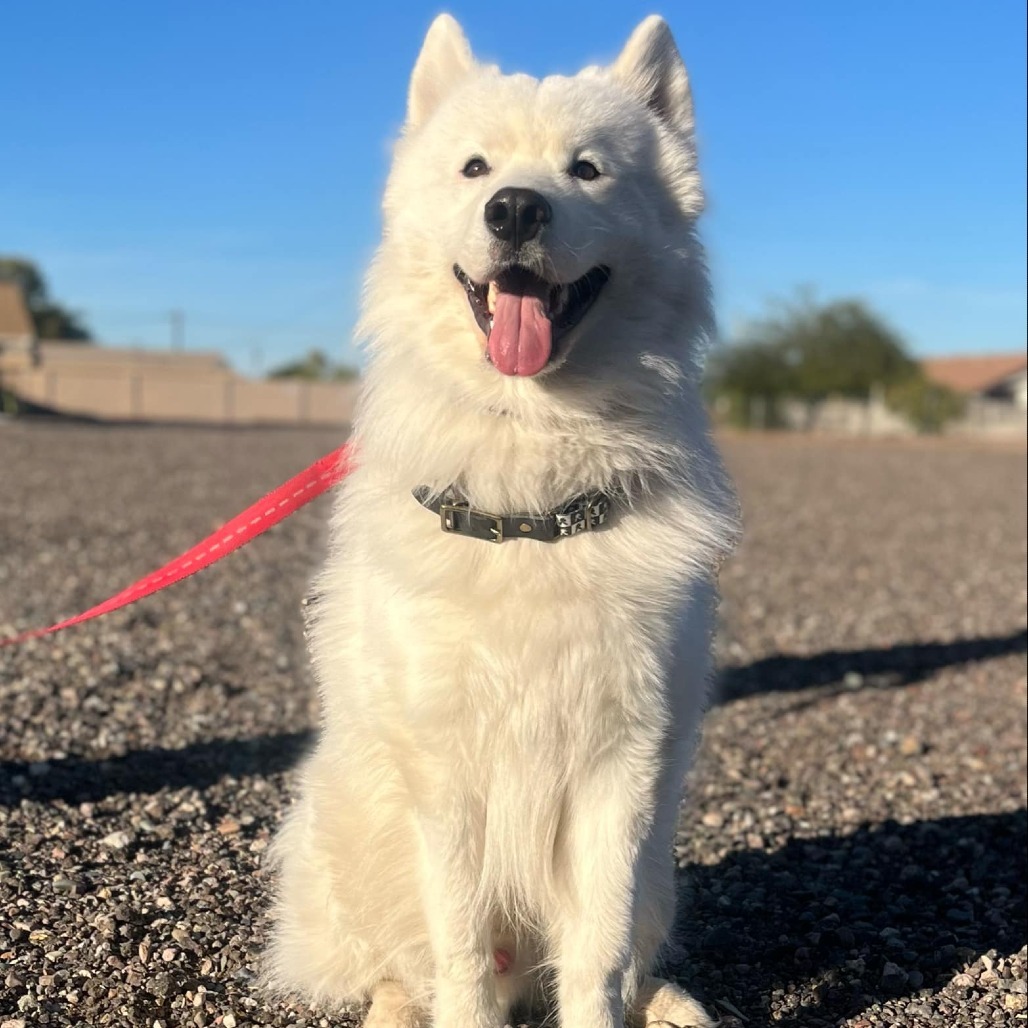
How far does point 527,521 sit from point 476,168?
3.06 ft

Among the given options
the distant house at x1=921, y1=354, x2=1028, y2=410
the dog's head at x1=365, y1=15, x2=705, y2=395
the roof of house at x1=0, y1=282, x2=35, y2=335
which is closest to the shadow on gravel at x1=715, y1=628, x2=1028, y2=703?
the dog's head at x1=365, y1=15, x2=705, y2=395

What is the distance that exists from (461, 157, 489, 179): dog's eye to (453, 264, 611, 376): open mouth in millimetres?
305

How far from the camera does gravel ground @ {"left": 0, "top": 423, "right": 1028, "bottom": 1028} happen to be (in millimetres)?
3432

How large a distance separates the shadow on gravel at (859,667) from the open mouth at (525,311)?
4.82 meters

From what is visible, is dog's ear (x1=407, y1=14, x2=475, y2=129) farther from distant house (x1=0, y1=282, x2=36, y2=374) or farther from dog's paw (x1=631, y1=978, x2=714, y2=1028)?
distant house (x1=0, y1=282, x2=36, y2=374)

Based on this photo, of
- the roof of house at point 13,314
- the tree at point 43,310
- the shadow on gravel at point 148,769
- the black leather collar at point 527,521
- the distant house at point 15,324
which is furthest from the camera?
the tree at point 43,310

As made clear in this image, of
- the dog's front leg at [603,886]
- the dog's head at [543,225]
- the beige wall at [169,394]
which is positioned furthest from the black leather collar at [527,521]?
the beige wall at [169,394]

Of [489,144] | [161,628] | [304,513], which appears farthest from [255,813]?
[304,513]

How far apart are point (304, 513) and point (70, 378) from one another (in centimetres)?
3987

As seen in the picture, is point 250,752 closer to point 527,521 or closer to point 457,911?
point 457,911

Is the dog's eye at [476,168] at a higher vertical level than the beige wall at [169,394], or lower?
lower

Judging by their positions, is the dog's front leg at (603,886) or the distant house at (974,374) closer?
the dog's front leg at (603,886)

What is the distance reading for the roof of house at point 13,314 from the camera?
58.5 meters

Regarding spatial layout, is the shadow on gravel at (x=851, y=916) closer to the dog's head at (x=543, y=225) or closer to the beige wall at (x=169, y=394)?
the dog's head at (x=543, y=225)
